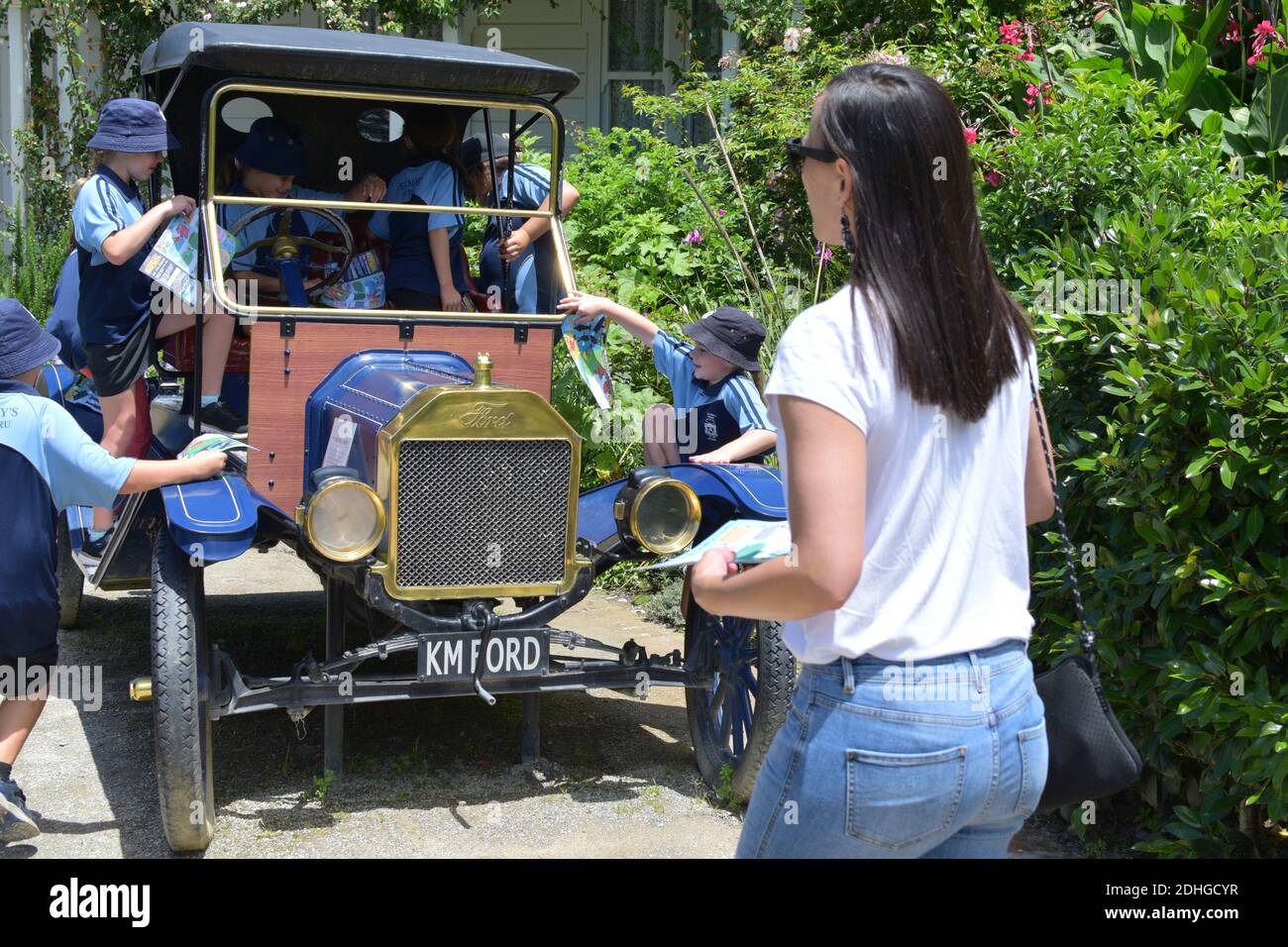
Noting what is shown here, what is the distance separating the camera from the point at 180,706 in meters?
3.88

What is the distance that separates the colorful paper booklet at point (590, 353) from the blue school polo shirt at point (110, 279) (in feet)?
5.48

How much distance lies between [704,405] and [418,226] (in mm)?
1570

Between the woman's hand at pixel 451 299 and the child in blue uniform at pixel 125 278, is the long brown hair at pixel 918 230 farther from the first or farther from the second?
the woman's hand at pixel 451 299

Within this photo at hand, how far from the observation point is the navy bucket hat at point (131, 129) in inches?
205

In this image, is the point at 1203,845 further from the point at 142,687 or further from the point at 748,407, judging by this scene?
the point at 142,687

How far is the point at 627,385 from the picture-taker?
7570 millimetres

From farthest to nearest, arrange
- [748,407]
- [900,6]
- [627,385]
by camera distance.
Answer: [900,6], [627,385], [748,407]

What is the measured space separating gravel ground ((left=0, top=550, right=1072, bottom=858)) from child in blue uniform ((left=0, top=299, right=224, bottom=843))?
0.39 m

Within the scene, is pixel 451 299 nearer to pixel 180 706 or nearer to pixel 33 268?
pixel 180 706

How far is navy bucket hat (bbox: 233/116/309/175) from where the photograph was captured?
18.0ft

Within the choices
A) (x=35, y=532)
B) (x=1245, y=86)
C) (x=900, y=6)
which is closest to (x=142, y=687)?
(x=35, y=532)

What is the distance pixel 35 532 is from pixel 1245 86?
5.70m

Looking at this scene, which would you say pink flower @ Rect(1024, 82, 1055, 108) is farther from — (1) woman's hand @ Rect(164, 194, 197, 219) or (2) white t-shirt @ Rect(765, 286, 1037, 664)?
(2) white t-shirt @ Rect(765, 286, 1037, 664)
